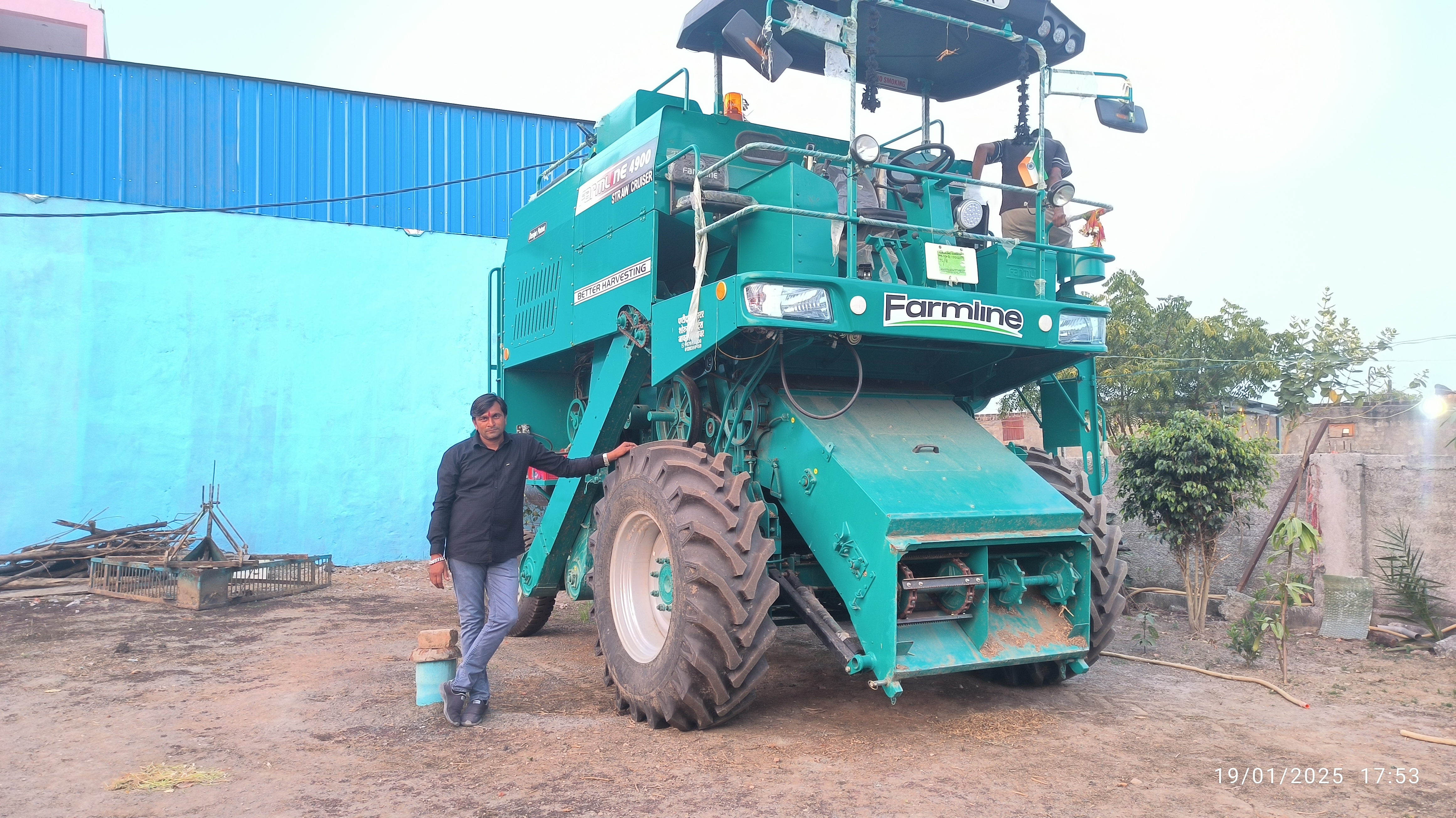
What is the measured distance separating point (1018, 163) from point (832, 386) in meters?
1.88

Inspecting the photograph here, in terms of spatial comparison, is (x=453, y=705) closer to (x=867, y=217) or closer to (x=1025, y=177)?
(x=867, y=217)

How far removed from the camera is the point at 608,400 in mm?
6133

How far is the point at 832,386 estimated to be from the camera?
553 cm

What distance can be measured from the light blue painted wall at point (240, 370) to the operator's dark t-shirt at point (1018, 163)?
895cm

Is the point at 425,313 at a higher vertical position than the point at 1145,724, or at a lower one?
higher

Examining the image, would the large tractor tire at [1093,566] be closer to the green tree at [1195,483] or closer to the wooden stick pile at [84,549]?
the green tree at [1195,483]

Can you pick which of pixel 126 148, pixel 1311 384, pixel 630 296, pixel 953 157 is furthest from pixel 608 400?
pixel 1311 384

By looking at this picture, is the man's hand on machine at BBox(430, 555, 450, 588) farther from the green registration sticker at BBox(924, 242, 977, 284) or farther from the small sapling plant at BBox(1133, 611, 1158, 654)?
the small sapling plant at BBox(1133, 611, 1158, 654)

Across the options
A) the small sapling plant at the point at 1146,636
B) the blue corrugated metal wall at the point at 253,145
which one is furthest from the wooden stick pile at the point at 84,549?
the small sapling plant at the point at 1146,636

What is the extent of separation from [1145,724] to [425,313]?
1080 centimetres

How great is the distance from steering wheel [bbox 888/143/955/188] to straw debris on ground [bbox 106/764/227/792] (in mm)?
4468

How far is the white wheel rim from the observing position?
206 inches

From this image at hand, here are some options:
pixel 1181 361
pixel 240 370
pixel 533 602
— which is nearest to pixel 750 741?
pixel 533 602

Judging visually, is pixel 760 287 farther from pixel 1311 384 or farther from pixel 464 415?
pixel 1311 384
